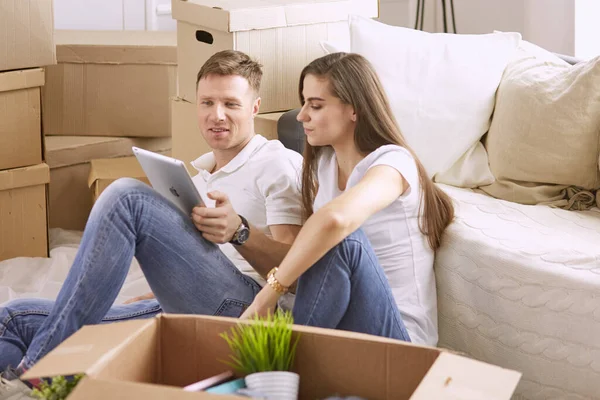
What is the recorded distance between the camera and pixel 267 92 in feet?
8.11

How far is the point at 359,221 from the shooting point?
1.52 metres

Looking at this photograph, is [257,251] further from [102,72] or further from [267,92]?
[102,72]

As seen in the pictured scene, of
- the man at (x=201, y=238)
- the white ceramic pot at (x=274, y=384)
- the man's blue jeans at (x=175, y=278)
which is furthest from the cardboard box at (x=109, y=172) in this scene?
the white ceramic pot at (x=274, y=384)

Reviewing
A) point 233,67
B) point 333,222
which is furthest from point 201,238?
point 233,67

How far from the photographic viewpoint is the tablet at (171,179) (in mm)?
1564

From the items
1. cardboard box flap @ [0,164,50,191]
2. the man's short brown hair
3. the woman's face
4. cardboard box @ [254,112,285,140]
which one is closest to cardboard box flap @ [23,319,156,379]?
the woman's face

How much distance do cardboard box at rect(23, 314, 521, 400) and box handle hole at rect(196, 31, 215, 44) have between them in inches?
60.5

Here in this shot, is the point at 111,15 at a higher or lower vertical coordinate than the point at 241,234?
higher

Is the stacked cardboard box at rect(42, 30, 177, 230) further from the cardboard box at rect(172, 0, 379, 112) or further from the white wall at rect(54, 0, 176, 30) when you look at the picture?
the cardboard box at rect(172, 0, 379, 112)

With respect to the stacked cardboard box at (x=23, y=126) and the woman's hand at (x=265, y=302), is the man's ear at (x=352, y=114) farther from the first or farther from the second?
the stacked cardboard box at (x=23, y=126)

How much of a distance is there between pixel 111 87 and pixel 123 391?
2.38 metres

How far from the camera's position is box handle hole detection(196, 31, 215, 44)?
2602 mm

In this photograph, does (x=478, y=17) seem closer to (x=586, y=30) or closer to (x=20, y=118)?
(x=586, y=30)

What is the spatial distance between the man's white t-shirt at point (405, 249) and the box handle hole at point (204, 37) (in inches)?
41.0
